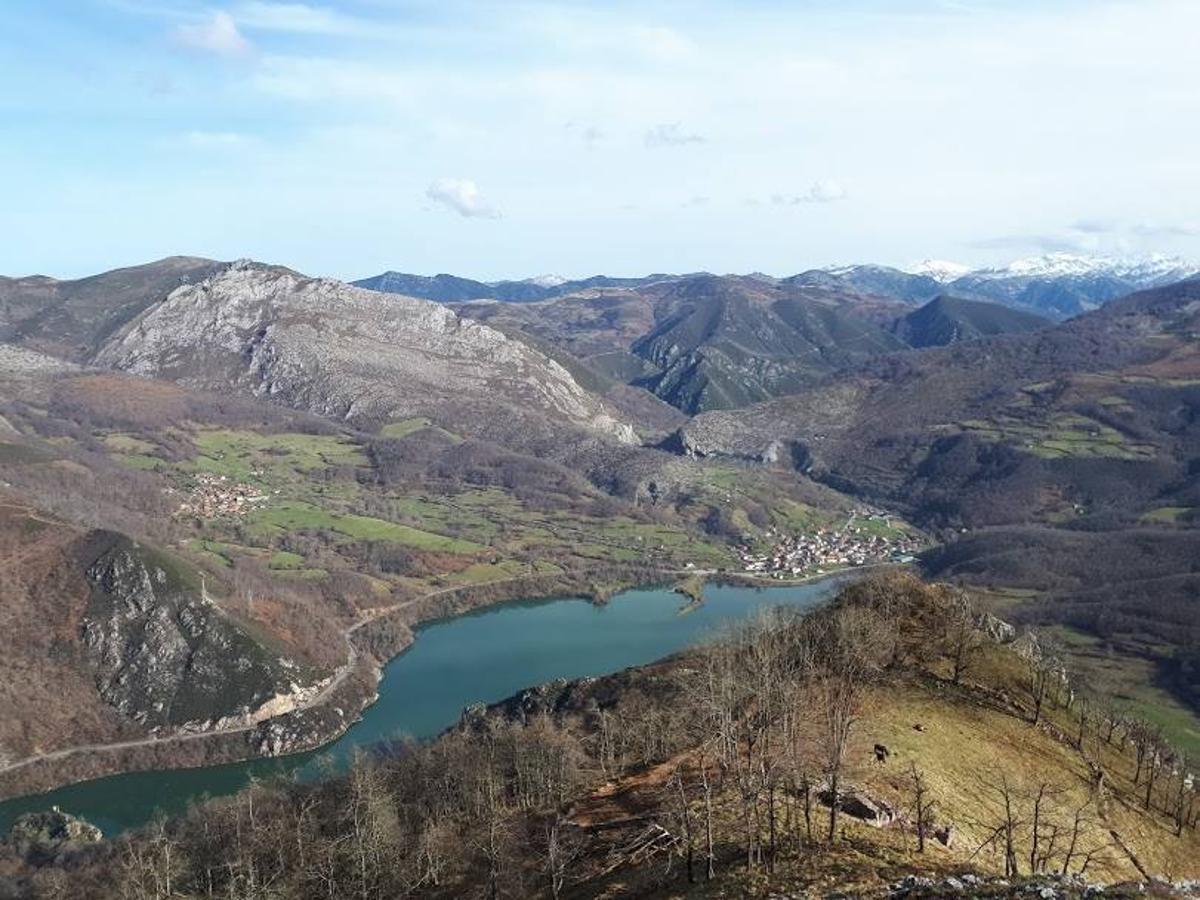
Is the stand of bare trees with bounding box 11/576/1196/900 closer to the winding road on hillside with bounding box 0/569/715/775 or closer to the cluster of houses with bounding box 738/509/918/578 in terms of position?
the winding road on hillside with bounding box 0/569/715/775

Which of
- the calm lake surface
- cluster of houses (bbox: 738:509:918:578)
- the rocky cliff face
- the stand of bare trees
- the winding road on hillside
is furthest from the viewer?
cluster of houses (bbox: 738:509:918:578)

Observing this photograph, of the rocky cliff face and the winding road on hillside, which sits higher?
the rocky cliff face

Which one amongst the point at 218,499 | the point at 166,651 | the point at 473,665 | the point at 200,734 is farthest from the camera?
the point at 218,499

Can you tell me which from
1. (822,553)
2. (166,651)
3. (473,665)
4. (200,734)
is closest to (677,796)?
(200,734)

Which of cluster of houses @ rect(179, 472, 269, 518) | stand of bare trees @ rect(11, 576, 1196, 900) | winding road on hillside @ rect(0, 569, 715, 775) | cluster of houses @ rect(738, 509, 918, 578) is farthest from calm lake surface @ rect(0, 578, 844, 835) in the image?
cluster of houses @ rect(179, 472, 269, 518)

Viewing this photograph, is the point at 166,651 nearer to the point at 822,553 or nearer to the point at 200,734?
the point at 200,734

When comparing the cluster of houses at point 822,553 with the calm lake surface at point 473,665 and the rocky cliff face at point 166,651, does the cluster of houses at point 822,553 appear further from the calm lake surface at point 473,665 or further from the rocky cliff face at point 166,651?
the rocky cliff face at point 166,651
